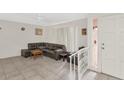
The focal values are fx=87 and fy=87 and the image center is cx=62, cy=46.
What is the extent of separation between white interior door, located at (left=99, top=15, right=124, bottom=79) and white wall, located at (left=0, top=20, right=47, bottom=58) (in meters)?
5.14

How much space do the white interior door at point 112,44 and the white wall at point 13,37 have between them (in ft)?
16.8

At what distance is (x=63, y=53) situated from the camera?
195 inches

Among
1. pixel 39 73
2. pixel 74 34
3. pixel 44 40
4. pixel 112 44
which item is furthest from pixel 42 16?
pixel 112 44

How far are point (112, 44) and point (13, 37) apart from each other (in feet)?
18.7

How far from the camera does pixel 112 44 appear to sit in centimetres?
276

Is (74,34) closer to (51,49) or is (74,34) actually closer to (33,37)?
(51,49)

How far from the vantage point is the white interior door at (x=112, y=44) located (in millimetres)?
2570

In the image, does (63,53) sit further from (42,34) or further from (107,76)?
(42,34)

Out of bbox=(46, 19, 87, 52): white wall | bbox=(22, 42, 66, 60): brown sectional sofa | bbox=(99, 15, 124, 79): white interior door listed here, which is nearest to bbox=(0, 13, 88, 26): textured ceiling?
bbox=(46, 19, 87, 52): white wall

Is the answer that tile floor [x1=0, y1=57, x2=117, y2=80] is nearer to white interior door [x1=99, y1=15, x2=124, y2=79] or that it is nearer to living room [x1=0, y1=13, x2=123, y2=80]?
living room [x1=0, y1=13, x2=123, y2=80]

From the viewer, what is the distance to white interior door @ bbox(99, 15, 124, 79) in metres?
2.57

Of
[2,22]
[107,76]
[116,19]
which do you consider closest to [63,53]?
[107,76]

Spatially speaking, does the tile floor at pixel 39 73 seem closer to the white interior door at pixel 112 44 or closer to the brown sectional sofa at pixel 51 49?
the white interior door at pixel 112 44
